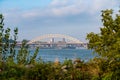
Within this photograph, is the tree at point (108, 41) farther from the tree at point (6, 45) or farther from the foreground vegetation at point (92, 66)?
the tree at point (6, 45)

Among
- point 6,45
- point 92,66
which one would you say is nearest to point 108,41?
point 92,66

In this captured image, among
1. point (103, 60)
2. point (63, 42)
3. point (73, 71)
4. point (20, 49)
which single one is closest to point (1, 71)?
point (73, 71)

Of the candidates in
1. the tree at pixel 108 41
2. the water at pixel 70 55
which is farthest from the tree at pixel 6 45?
the tree at pixel 108 41

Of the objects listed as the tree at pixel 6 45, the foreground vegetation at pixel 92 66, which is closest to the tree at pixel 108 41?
the foreground vegetation at pixel 92 66

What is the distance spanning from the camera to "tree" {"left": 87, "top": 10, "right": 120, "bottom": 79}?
11.0 m

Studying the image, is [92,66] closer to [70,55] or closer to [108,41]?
[108,41]

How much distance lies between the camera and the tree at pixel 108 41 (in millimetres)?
10967

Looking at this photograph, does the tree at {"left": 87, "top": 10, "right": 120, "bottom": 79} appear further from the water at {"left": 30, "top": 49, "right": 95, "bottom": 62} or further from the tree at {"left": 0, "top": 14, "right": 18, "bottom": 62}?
the tree at {"left": 0, "top": 14, "right": 18, "bottom": 62}

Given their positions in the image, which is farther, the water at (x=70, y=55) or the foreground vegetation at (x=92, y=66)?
the water at (x=70, y=55)

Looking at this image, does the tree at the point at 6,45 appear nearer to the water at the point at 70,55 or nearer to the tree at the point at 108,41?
the water at the point at 70,55

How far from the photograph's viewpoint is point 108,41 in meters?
11.1

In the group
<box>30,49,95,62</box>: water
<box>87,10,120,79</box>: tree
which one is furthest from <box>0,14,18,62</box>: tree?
<box>87,10,120,79</box>: tree

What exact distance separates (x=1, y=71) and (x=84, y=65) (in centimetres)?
237

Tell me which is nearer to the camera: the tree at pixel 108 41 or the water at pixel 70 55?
the tree at pixel 108 41
